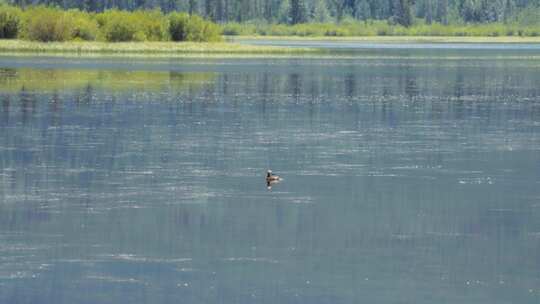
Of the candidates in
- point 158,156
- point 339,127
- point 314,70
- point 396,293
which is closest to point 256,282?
point 396,293

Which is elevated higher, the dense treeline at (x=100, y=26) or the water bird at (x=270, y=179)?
the water bird at (x=270, y=179)

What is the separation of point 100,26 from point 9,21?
27.9 feet

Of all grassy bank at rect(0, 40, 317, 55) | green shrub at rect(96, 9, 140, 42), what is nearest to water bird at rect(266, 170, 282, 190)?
grassy bank at rect(0, 40, 317, 55)

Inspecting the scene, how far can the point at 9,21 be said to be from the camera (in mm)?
108312

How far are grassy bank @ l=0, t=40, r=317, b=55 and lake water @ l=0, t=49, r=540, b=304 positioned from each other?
5866cm

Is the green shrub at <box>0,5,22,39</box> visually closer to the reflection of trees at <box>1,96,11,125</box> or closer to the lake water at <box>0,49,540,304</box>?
the lake water at <box>0,49,540,304</box>

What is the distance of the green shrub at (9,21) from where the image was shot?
107938 mm

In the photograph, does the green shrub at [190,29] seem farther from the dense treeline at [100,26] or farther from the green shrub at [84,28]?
the green shrub at [84,28]

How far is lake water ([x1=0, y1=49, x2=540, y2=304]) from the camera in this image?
57.2ft

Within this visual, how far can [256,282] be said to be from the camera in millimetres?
17438

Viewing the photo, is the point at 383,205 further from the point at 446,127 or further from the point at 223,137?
the point at 446,127

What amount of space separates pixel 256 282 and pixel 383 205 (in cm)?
658

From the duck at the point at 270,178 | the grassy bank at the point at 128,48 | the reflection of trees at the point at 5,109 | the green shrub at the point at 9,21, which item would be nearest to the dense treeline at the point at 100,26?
A: the green shrub at the point at 9,21

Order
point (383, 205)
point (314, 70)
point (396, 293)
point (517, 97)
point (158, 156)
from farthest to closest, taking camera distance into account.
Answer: point (314, 70) → point (517, 97) → point (158, 156) → point (383, 205) → point (396, 293)
